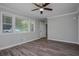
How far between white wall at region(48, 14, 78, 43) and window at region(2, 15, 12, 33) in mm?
3936

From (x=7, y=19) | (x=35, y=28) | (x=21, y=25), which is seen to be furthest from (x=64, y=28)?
(x=7, y=19)

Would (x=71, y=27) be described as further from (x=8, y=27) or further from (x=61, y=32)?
(x=8, y=27)

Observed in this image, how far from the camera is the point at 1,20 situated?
3.41 m

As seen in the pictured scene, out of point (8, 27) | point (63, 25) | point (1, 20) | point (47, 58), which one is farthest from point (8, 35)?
point (63, 25)

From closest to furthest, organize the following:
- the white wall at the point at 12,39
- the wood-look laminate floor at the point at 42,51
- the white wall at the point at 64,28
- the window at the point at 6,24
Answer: the wood-look laminate floor at the point at 42,51, the white wall at the point at 12,39, the window at the point at 6,24, the white wall at the point at 64,28

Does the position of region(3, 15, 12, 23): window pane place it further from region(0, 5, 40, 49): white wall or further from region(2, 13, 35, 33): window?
region(0, 5, 40, 49): white wall

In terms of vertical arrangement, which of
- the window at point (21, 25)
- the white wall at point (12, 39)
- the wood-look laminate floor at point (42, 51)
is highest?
the window at point (21, 25)

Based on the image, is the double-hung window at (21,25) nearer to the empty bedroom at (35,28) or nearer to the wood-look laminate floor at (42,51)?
the empty bedroom at (35,28)

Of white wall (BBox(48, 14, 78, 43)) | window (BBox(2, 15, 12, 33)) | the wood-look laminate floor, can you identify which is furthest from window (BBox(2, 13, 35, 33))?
white wall (BBox(48, 14, 78, 43))

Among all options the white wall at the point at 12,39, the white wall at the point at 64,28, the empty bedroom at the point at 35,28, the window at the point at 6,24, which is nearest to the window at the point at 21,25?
the empty bedroom at the point at 35,28

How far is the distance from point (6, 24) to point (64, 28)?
4629 millimetres

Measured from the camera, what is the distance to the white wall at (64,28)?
4.74m

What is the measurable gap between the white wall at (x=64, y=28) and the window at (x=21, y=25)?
2667mm

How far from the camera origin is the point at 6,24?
378 cm
